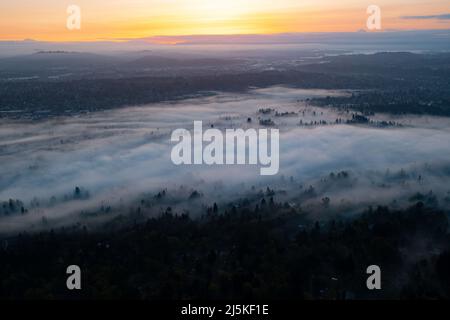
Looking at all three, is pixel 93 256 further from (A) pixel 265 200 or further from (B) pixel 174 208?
(A) pixel 265 200

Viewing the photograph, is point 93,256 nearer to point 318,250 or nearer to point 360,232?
point 318,250

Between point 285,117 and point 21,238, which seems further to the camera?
point 285,117

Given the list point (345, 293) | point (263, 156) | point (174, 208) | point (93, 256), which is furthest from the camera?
point (263, 156)

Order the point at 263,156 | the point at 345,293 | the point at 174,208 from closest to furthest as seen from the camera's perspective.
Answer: the point at 345,293, the point at 174,208, the point at 263,156

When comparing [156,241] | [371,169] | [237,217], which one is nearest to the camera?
[156,241]

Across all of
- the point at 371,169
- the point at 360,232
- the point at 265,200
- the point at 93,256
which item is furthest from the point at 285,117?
the point at 93,256

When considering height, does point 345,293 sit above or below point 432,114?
below

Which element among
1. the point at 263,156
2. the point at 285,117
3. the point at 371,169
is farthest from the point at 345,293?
the point at 285,117

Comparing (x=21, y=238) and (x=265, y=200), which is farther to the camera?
(x=265, y=200)

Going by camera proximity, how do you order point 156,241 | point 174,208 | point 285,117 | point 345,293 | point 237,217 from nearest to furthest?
point 345,293, point 156,241, point 237,217, point 174,208, point 285,117
